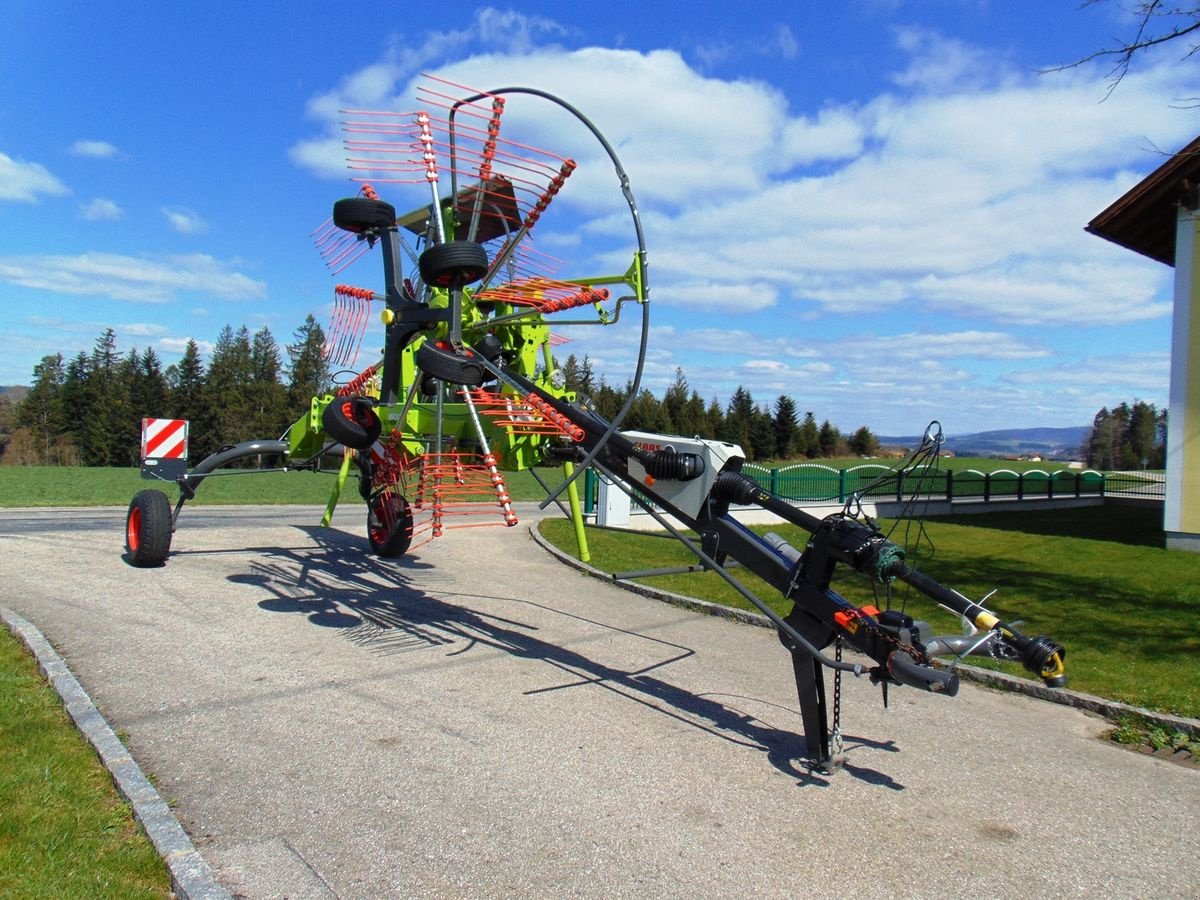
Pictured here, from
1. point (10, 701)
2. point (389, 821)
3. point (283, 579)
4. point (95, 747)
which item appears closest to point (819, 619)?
point (389, 821)

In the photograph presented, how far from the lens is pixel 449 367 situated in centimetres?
655

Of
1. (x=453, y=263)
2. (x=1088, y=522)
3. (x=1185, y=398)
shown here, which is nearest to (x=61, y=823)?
(x=453, y=263)

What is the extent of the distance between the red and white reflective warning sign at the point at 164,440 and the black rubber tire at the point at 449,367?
6943 millimetres

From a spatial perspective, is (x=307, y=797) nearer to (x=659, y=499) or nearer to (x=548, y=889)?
(x=548, y=889)

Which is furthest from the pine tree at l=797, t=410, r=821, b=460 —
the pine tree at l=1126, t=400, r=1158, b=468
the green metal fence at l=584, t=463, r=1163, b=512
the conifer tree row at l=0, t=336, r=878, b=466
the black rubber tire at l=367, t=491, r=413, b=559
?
the black rubber tire at l=367, t=491, r=413, b=559

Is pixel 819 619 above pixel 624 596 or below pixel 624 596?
above

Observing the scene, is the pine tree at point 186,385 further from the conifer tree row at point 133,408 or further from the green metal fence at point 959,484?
the green metal fence at point 959,484

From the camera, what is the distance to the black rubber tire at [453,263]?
6312 millimetres

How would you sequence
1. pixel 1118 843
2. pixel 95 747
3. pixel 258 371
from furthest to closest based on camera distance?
pixel 258 371, pixel 95 747, pixel 1118 843

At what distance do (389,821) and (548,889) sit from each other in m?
1.08

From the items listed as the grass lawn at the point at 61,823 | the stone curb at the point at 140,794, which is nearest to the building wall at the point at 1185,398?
the stone curb at the point at 140,794

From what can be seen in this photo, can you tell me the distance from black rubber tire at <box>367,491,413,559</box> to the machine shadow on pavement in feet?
0.66

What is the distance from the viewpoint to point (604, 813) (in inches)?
187

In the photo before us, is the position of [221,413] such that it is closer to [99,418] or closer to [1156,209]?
[99,418]
